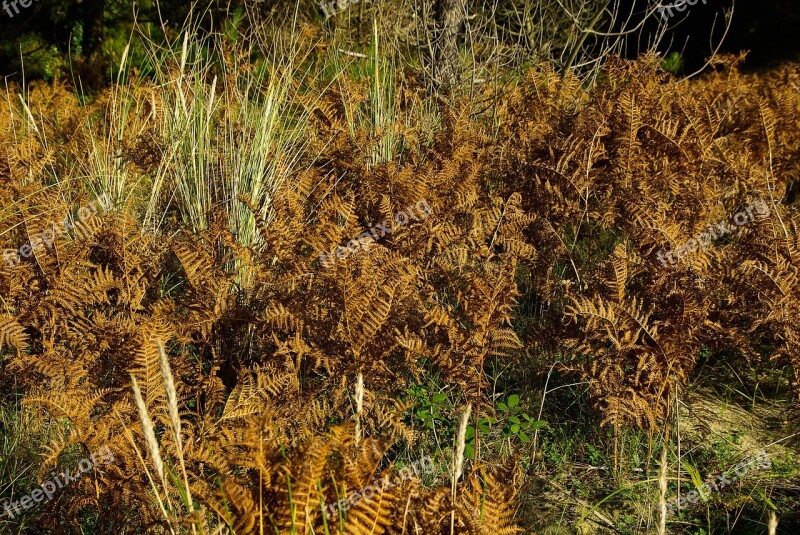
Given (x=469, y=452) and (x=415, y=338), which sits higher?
(x=415, y=338)

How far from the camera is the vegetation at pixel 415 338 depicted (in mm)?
2088

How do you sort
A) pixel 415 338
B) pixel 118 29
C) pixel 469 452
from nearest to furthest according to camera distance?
pixel 415 338 → pixel 469 452 → pixel 118 29

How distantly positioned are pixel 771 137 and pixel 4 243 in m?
3.65

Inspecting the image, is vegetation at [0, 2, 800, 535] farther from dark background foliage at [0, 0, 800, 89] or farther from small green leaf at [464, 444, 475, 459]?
dark background foliage at [0, 0, 800, 89]

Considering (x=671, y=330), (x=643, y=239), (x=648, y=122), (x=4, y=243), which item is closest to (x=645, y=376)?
(x=671, y=330)

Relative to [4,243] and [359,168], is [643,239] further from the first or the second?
[4,243]

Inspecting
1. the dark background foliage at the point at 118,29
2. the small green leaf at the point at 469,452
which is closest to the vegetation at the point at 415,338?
the small green leaf at the point at 469,452

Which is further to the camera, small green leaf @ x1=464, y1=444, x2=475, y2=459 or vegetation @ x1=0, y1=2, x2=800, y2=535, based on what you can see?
small green leaf @ x1=464, y1=444, x2=475, y2=459

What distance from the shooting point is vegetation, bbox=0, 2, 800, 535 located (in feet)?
6.85

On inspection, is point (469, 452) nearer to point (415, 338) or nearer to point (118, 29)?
point (415, 338)

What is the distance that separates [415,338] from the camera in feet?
8.12

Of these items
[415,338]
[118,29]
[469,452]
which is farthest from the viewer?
[118,29]

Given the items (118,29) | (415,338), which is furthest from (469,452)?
(118,29)

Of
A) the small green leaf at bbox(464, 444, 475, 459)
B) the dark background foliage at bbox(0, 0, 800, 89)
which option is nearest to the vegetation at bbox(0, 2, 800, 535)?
the small green leaf at bbox(464, 444, 475, 459)
